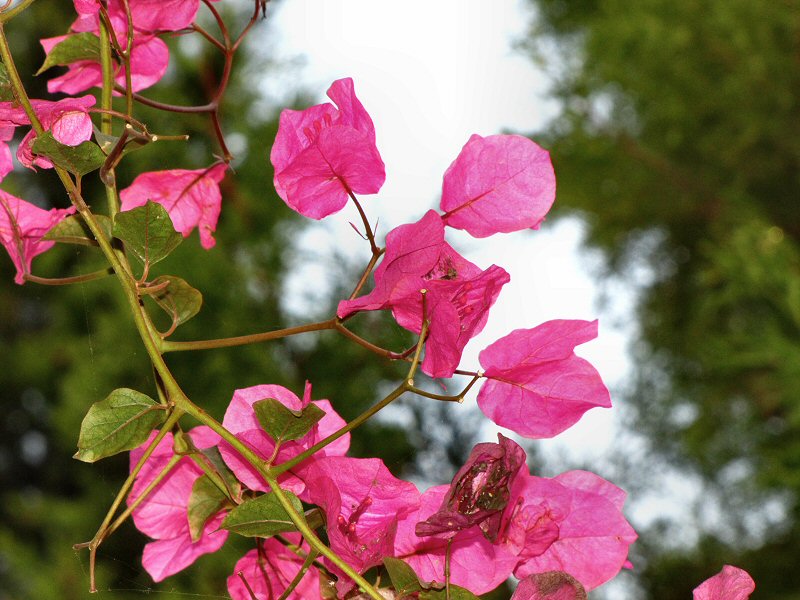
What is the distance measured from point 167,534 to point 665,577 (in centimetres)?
149

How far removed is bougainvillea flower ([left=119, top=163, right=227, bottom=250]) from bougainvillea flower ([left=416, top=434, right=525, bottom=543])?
3.6 inches

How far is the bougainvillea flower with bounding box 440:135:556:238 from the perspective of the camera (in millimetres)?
174

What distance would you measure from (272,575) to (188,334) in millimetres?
679

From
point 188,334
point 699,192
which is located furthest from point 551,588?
point 699,192

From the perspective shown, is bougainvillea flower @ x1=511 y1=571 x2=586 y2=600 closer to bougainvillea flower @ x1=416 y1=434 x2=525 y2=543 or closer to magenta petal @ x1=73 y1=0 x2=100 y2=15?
bougainvillea flower @ x1=416 y1=434 x2=525 y2=543

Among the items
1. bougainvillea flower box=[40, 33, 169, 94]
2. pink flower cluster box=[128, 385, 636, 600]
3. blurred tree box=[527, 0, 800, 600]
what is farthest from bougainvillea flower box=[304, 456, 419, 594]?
blurred tree box=[527, 0, 800, 600]

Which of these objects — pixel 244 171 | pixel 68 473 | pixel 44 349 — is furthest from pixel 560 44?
pixel 68 473

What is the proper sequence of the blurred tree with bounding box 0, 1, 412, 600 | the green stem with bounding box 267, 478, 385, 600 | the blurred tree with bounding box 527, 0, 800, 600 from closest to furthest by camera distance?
the green stem with bounding box 267, 478, 385, 600
the blurred tree with bounding box 0, 1, 412, 600
the blurred tree with bounding box 527, 0, 800, 600

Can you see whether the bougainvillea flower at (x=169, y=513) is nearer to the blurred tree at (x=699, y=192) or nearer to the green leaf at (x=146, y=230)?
the green leaf at (x=146, y=230)

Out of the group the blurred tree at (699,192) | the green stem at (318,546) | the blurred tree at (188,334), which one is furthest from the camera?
the blurred tree at (699,192)

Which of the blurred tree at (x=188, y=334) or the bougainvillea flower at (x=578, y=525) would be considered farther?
the blurred tree at (x=188, y=334)

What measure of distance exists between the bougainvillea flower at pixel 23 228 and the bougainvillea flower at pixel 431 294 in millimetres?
68

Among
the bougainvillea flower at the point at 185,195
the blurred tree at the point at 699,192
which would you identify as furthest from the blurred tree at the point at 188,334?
the blurred tree at the point at 699,192

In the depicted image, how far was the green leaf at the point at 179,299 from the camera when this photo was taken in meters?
0.17
